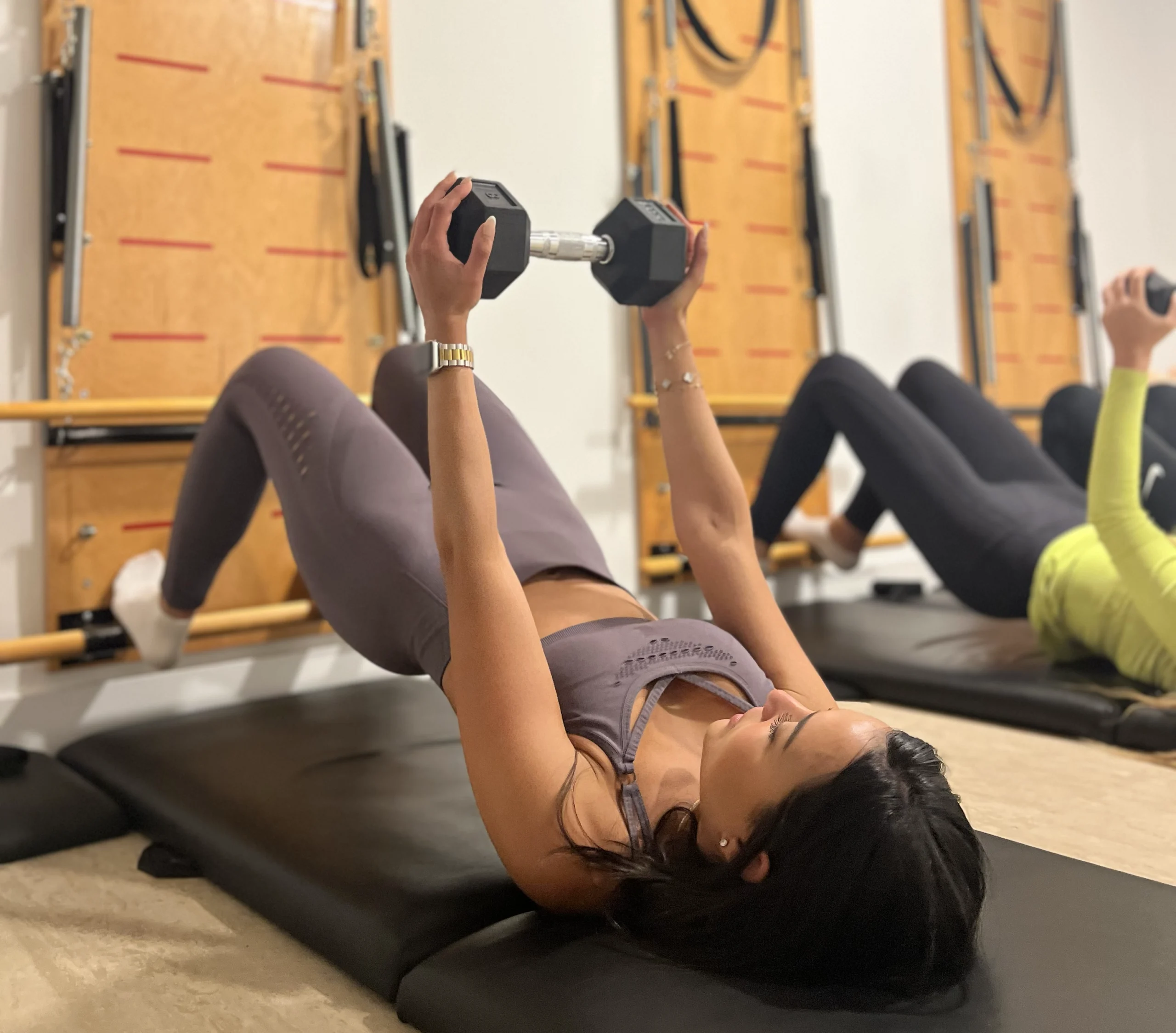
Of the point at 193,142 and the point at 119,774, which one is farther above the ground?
the point at 193,142

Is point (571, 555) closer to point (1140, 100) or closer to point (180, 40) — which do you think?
point (180, 40)

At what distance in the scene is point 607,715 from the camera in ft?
4.33

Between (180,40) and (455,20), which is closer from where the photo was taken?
(180,40)

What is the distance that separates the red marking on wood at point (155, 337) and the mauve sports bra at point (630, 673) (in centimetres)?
137

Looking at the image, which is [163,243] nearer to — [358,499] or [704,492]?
[358,499]

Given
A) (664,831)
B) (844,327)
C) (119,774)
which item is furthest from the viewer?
(844,327)

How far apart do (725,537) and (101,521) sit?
55.7 inches

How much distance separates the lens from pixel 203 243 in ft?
8.02

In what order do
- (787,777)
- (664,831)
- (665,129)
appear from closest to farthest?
(787,777) < (664,831) < (665,129)

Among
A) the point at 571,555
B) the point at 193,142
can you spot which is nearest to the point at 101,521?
the point at 193,142

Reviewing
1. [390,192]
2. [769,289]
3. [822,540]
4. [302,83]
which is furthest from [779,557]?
[302,83]

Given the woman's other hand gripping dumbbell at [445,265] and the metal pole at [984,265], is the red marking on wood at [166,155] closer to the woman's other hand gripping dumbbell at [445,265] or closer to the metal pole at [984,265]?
the woman's other hand gripping dumbbell at [445,265]

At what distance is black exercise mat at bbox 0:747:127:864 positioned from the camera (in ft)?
5.94

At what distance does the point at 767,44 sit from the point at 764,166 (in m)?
0.40
